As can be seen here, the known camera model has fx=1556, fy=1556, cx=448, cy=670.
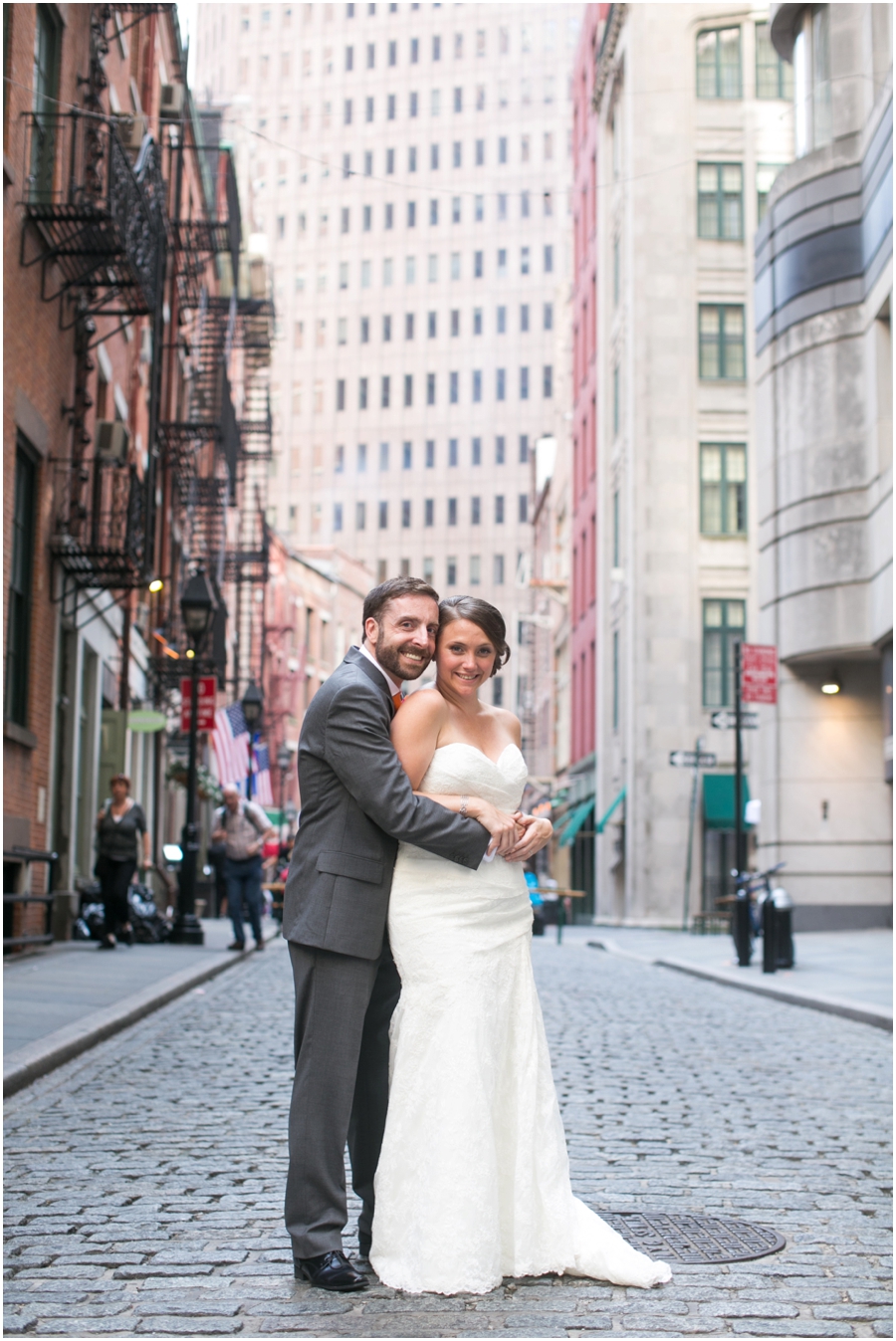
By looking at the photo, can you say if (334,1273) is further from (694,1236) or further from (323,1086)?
(694,1236)

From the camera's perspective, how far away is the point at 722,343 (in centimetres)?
3800

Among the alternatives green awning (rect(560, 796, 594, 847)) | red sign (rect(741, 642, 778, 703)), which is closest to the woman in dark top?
red sign (rect(741, 642, 778, 703))

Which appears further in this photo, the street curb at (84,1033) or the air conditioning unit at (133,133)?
the air conditioning unit at (133,133)

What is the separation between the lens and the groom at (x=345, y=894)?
4.36m

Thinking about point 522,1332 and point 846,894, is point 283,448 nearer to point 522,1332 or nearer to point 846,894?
point 846,894

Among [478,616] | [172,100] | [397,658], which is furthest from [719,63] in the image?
[397,658]

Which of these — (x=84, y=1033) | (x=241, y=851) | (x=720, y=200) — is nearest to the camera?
(x=84, y=1033)

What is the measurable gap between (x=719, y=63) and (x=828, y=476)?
18.4 meters

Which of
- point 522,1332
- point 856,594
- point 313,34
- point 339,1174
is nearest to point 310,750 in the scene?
point 339,1174

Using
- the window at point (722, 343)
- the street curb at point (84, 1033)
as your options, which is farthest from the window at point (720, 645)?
the street curb at point (84, 1033)

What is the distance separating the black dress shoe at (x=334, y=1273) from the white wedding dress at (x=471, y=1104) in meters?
0.08

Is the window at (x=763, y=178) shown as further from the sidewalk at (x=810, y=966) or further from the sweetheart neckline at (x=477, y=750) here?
the sweetheart neckline at (x=477, y=750)

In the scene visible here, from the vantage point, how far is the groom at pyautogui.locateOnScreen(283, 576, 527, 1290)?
4.36 metres

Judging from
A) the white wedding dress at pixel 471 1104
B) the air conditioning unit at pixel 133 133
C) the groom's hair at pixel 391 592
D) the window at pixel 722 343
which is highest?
the window at pixel 722 343
